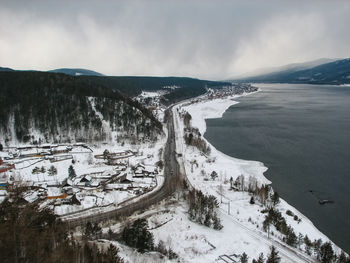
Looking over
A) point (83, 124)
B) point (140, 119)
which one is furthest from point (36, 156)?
point (140, 119)

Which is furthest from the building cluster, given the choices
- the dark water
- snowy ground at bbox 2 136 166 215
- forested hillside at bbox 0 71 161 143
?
the dark water

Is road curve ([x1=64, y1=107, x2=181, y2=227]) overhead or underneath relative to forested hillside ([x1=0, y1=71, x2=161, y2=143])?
underneath

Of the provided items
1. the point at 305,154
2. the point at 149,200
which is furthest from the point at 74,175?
the point at 305,154

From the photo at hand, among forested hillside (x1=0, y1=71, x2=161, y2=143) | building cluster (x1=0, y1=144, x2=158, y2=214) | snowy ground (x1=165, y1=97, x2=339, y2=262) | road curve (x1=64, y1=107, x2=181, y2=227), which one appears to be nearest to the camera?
snowy ground (x1=165, y1=97, x2=339, y2=262)

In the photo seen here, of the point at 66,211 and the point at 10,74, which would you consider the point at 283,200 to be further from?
the point at 10,74

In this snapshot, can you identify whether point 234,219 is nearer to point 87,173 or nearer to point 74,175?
point 87,173

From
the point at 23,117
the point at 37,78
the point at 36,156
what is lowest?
the point at 36,156

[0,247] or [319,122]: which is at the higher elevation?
[0,247]

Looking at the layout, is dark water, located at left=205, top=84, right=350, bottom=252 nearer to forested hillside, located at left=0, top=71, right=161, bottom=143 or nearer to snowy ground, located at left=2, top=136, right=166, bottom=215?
snowy ground, located at left=2, top=136, right=166, bottom=215
